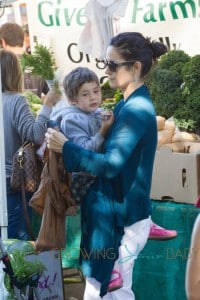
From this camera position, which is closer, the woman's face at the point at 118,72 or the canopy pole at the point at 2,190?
the woman's face at the point at 118,72

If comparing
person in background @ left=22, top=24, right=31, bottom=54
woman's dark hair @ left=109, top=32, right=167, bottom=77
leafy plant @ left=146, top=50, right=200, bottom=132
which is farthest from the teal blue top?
person in background @ left=22, top=24, right=31, bottom=54

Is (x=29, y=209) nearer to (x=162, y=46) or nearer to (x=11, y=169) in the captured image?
(x=11, y=169)

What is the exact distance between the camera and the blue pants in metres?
3.86

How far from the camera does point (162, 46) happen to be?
3.24 meters

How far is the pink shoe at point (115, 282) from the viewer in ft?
10.5

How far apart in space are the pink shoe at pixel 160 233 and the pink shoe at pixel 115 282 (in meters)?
0.29

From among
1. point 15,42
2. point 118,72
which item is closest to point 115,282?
point 118,72

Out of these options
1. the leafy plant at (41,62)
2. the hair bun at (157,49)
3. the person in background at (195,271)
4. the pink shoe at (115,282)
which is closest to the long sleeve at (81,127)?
the leafy plant at (41,62)

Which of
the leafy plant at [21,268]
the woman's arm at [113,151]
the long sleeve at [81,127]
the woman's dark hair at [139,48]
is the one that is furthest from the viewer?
the leafy plant at [21,268]

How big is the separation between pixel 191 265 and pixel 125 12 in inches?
70.5

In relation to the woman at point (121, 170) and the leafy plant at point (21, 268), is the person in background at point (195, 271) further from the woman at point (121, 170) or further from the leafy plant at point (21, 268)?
the leafy plant at point (21, 268)

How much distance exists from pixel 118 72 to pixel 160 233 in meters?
0.85

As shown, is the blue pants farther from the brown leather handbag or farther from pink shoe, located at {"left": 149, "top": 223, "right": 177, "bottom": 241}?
pink shoe, located at {"left": 149, "top": 223, "right": 177, "bottom": 241}

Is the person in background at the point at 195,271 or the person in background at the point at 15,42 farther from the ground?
the person in background at the point at 15,42
